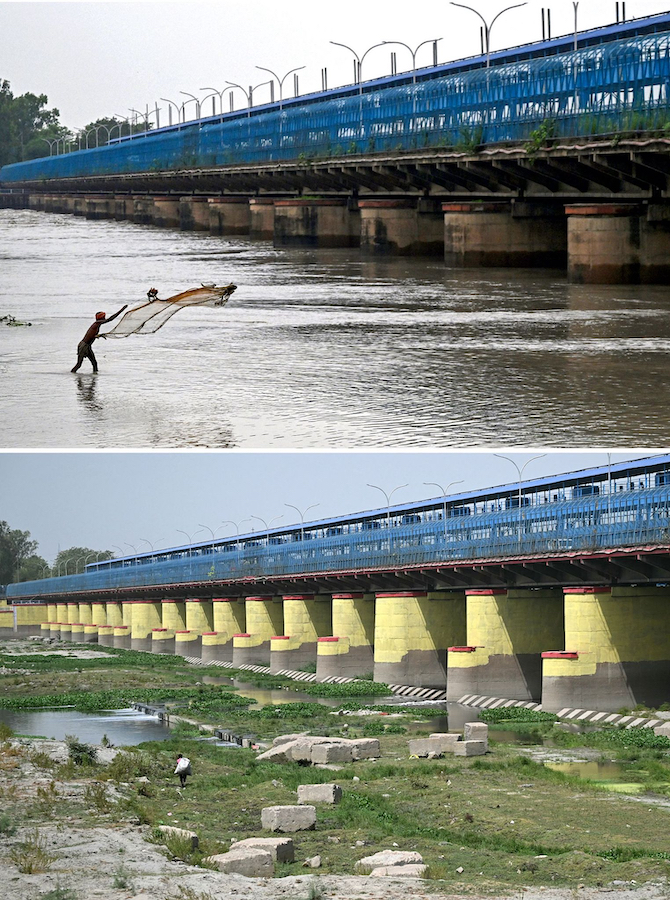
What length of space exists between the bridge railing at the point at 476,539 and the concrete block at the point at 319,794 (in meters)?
14.0

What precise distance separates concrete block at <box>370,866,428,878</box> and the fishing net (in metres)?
14.4

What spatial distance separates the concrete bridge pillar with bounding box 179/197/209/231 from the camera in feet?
291

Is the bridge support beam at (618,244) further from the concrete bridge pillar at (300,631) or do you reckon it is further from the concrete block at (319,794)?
the concrete bridge pillar at (300,631)

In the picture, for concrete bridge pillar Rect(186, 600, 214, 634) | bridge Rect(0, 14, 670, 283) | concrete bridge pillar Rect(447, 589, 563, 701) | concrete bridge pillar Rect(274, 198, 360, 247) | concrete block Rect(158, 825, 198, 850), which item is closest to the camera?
concrete block Rect(158, 825, 198, 850)

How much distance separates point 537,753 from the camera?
28.5m

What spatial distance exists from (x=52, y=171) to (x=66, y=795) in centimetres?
15330

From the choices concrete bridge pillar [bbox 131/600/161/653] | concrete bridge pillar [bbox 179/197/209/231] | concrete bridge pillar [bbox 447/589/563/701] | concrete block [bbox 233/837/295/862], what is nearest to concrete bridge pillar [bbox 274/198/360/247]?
concrete bridge pillar [bbox 179/197/209/231]

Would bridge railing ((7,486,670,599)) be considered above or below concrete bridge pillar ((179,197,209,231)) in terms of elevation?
below

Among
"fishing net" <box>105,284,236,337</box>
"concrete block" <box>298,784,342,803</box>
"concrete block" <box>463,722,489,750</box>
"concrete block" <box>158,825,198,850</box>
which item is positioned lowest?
"concrete block" <box>463,722,489,750</box>

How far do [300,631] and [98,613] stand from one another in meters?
52.4

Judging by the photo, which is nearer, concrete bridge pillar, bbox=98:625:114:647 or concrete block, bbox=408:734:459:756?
concrete block, bbox=408:734:459:756

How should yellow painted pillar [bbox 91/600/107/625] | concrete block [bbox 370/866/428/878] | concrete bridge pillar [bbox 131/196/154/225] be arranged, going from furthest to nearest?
yellow painted pillar [bbox 91/600/107/625] < concrete bridge pillar [bbox 131/196/154/225] < concrete block [bbox 370/866/428/878]

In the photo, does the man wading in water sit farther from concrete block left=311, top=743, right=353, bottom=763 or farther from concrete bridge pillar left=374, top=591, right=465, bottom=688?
concrete bridge pillar left=374, top=591, right=465, bottom=688

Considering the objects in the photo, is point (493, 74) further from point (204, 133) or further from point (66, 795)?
point (204, 133)
